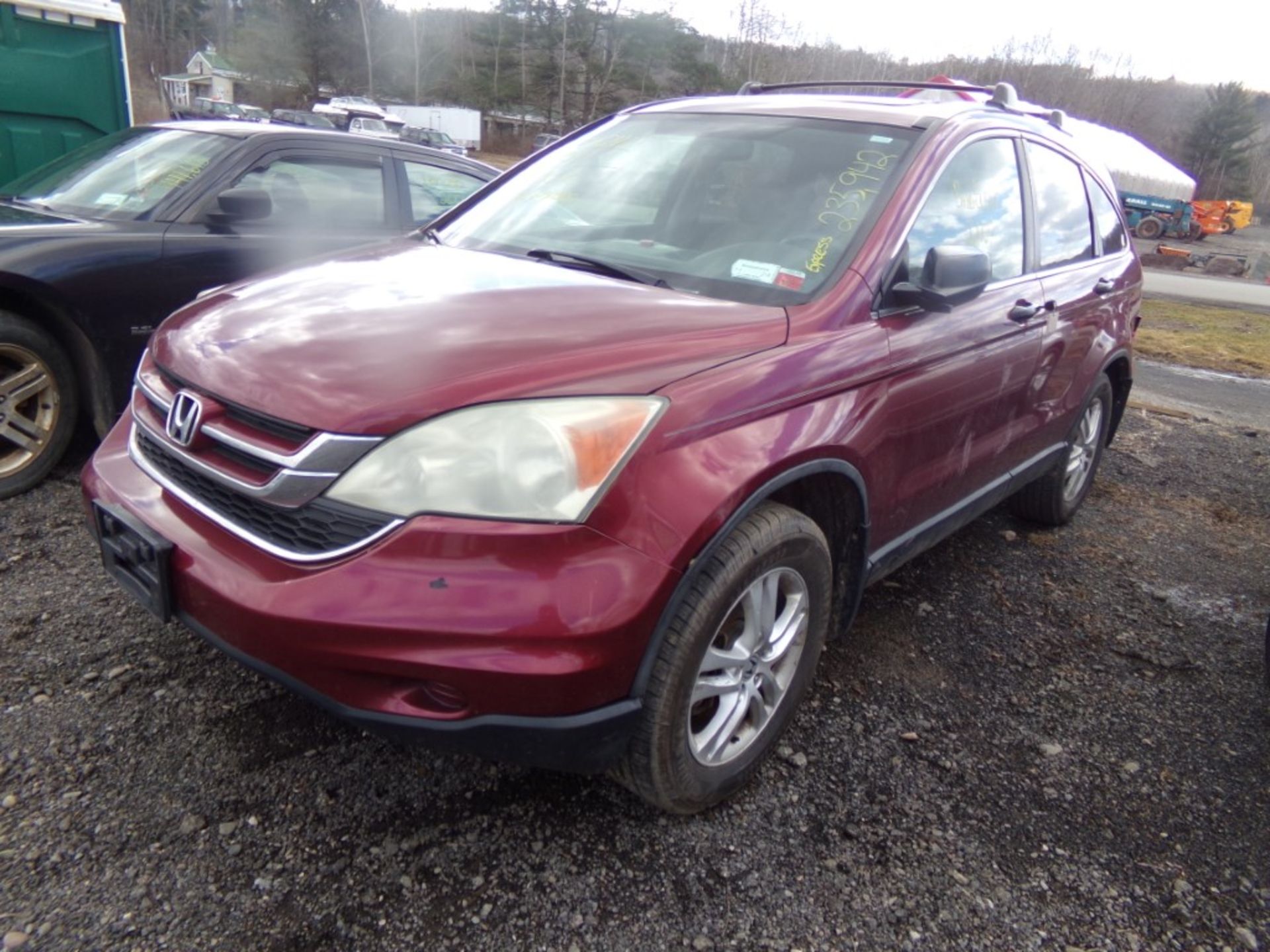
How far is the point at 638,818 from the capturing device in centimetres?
223

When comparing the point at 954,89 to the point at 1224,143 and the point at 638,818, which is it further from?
the point at 1224,143

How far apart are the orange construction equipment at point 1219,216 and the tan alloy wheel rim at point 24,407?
51.8m

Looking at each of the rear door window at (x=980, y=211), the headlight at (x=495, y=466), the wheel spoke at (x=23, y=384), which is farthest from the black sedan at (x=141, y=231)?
the rear door window at (x=980, y=211)

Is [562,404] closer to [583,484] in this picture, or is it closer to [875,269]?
[583,484]

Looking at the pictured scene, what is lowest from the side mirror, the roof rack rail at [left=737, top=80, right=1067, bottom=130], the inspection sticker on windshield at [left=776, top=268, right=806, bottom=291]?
the side mirror

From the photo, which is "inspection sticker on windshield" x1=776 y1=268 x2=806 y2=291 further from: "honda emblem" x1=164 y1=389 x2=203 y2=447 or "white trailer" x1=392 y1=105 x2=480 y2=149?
"white trailer" x1=392 y1=105 x2=480 y2=149

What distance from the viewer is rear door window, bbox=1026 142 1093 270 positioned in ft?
11.4

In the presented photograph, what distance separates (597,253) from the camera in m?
2.74

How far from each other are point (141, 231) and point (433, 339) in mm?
2730

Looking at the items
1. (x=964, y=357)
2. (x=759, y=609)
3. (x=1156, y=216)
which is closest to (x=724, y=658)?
(x=759, y=609)

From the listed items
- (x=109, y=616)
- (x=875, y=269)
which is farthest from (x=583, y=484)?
(x=109, y=616)

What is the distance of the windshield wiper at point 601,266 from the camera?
2.49 meters

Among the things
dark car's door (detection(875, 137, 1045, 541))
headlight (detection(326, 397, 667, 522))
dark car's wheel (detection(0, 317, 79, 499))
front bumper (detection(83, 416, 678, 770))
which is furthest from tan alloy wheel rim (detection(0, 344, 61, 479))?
dark car's door (detection(875, 137, 1045, 541))

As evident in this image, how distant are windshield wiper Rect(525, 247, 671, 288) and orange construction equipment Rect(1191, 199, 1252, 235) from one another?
51216mm
